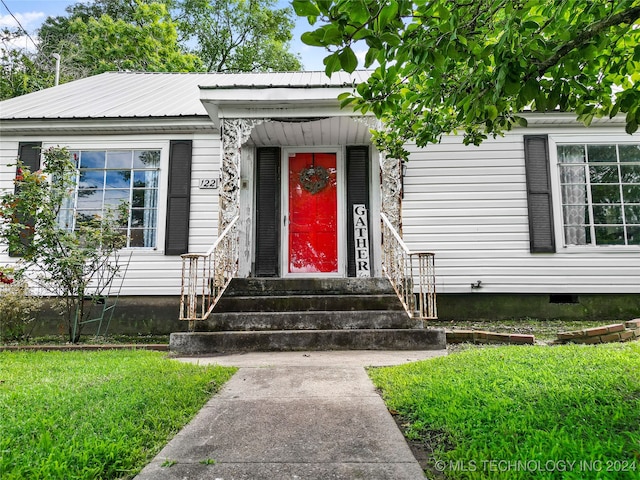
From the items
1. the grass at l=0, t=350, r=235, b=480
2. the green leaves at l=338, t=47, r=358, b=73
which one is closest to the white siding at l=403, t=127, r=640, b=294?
the grass at l=0, t=350, r=235, b=480

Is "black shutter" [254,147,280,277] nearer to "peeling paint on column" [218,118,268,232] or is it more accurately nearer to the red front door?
the red front door

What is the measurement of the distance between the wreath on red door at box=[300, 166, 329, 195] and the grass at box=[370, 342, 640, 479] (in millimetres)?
4168

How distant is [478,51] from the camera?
1832mm

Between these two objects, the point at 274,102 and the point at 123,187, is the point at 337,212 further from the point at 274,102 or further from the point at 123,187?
the point at 123,187

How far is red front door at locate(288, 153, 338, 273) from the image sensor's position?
6.79 m

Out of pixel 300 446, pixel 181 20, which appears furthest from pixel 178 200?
pixel 181 20

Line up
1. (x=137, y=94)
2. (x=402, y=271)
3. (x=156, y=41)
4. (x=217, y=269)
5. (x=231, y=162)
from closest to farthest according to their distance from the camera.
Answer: (x=402, y=271) → (x=217, y=269) → (x=231, y=162) → (x=137, y=94) → (x=156, y=41)

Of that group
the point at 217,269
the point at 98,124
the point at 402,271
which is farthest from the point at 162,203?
the point at 402,271

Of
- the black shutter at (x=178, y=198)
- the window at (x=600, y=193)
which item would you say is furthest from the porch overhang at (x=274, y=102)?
the window at (x=600, y=193)

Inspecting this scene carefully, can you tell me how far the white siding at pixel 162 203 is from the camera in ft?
21.0

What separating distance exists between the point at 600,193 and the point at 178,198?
6949mm

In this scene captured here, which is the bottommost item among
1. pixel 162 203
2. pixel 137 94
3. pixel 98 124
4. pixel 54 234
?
pixel 54 234

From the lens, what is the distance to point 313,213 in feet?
22.6

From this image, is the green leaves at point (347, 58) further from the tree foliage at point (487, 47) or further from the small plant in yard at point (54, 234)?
the small plant in yard at point (54, 234)
